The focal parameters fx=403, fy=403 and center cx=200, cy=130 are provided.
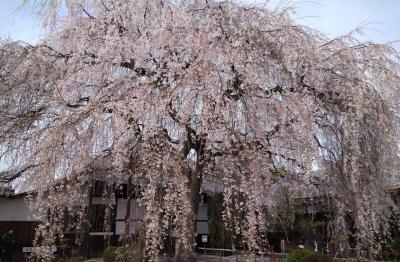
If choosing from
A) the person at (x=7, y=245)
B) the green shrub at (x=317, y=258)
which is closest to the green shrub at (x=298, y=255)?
the green shrub at (x=317, y=258)

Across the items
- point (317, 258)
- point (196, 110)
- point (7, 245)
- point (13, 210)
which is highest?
point (196, 110)

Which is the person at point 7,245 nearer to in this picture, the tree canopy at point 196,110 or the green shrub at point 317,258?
the tree canopy at point 196,110

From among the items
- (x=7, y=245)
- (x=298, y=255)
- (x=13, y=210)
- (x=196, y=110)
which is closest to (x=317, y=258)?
(x=298, y=255)

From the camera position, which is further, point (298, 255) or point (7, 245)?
point (7, 245)

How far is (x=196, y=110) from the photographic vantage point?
533cm

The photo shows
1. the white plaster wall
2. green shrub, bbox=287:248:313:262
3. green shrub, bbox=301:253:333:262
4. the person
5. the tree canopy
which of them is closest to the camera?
the tree canopy

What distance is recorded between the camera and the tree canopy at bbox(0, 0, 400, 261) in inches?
199

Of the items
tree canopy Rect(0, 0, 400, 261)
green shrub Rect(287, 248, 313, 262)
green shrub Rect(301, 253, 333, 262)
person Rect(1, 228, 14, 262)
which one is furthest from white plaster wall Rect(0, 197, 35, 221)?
green shrub Rect(301, 253, 333, 262)

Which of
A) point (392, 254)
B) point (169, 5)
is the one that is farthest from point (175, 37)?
point (392, 254)

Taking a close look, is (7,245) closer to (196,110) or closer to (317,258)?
(196,110)

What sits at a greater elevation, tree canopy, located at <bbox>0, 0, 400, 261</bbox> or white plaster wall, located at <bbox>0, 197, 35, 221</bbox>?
tree canopy, located at <bbox>0, 0, 400, 261</bbox>

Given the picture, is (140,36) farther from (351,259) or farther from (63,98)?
(351,259)

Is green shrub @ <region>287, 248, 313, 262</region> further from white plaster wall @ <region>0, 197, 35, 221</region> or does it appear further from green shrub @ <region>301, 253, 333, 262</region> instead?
white plaster wall @ <region>0, 197, 35, 221</region>

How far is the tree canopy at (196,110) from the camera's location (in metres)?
5.05
